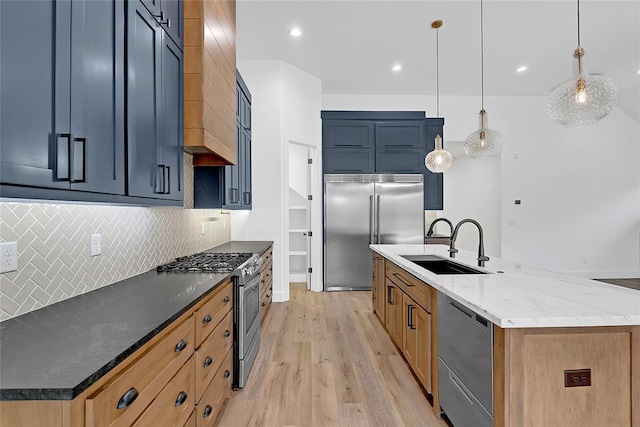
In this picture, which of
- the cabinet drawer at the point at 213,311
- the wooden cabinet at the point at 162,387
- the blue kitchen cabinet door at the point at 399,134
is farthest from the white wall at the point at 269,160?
the wooden cabinet at the point at 162,387

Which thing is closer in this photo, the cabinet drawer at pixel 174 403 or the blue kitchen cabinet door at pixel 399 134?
the cabinet drawer at pixel 174 403

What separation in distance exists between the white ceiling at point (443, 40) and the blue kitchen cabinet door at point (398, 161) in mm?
1165

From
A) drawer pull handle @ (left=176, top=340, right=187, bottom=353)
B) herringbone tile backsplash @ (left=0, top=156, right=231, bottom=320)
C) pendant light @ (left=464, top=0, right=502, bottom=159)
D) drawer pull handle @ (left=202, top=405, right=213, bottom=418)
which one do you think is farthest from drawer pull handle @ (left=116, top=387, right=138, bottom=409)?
pendant light @ (left=464, top=0, right=502, bottom=159)

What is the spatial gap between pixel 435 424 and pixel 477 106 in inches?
223

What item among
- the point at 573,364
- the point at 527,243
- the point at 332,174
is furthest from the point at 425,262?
the point at 527,243

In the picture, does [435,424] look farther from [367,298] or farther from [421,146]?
[421,146]

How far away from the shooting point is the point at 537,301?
56.4 inches

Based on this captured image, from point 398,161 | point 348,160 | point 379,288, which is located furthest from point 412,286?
point 398,161

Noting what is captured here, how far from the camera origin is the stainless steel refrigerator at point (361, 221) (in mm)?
5176

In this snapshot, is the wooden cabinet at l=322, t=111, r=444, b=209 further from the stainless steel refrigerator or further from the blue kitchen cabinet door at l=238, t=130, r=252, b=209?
the blue kitchen cabinet door at l=238, t=130, r=252, b=209

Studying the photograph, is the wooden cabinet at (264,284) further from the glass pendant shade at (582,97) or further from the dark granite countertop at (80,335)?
the glass pendant shade at (582,97)

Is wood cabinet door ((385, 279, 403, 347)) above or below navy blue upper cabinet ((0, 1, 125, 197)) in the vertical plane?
below

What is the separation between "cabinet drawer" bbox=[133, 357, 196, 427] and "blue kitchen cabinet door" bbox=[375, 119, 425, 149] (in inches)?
184

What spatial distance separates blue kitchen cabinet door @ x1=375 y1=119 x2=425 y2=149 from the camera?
538cm
